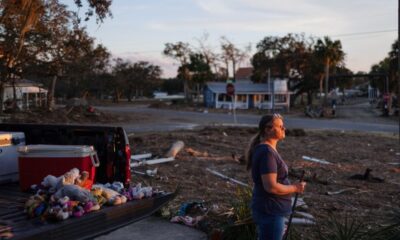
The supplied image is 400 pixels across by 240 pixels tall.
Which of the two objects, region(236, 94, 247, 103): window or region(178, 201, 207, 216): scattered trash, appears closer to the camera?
region(178, 201, 207, 216): scattered trash

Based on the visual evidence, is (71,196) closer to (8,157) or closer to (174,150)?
(8,157)

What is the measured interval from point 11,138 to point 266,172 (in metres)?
3.06

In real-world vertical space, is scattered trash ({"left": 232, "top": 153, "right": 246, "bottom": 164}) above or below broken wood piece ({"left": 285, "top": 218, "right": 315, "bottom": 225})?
below

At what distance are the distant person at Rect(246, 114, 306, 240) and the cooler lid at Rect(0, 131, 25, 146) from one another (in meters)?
2.83

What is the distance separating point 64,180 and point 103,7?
325 inches

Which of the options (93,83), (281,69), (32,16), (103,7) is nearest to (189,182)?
(103,7)

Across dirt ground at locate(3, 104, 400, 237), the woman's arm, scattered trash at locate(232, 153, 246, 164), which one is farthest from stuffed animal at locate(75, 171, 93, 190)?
scattered trash at locate(232, 153, 246, 164)

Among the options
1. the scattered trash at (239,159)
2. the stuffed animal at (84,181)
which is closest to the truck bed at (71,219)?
the stuffed animal at (84,181)

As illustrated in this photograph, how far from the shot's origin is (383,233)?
5828mm

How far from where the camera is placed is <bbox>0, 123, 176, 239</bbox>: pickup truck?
4.47 metres

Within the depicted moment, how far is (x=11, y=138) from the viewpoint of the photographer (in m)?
6.21

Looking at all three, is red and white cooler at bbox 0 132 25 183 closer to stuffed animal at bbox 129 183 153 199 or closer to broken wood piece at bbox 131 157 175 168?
stuffed animal at bbox 129 183 153 199

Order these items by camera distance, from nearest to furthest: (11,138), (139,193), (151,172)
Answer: (139,193), (11,138), (151,172)

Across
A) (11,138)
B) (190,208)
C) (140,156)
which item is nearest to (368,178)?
(140,156)
